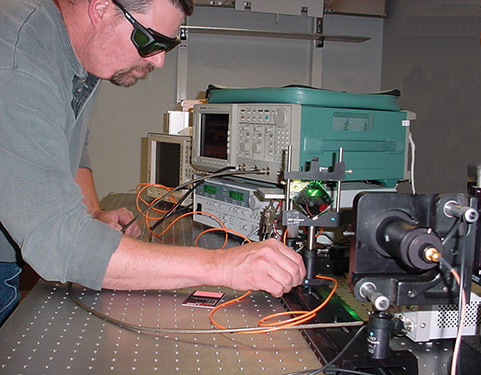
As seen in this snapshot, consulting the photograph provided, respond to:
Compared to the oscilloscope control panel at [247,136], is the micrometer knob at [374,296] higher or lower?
lower

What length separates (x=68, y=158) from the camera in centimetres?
93

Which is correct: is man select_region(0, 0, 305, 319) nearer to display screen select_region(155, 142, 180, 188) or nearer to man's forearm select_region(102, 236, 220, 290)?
man's forearm select_region(102, 236, 220, 290)

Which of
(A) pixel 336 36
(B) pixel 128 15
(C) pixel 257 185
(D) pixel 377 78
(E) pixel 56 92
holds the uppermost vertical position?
(A) pixel 336 36

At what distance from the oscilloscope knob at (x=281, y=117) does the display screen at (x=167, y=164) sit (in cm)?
90

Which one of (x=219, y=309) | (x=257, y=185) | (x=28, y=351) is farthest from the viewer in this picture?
(x=257, y=185)

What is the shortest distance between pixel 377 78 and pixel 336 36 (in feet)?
2.01

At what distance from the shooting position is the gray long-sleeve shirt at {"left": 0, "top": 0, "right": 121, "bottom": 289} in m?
0.82

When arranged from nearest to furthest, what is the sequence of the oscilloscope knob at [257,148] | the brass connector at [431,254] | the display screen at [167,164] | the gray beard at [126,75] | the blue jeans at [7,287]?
the brass connector at [431,254] → the gray beard at [126,75] → the blue jeans at [7,287] → the oscilloscope knob at [257,148] → the display screen at [167,164]

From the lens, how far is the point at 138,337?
0.93 m

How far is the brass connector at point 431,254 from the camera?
2.12ft

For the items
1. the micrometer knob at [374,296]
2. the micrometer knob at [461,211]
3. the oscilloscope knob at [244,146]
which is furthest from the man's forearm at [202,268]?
the oscilloscope knob at [244,146]

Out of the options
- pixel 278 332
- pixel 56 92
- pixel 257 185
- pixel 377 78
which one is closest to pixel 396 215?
pixel 278 332

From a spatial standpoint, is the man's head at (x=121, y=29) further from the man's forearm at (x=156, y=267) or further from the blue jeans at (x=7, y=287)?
the blue jeans at (x=7, y=287)

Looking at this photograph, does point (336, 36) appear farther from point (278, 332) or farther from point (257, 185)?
point (278, 332)
